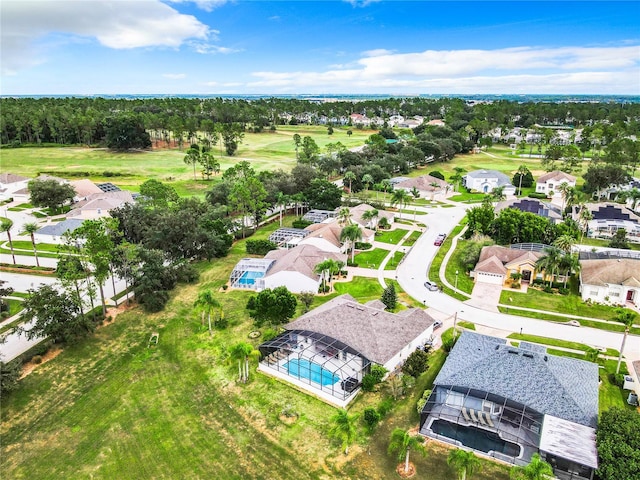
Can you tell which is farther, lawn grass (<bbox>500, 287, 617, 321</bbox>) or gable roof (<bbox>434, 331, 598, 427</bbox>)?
lawn grass (<bbox>500, 287, 617, 321</bbox>)

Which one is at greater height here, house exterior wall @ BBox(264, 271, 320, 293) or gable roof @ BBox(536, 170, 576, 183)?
gable roof @ BBox(536, 170, 576, 183)

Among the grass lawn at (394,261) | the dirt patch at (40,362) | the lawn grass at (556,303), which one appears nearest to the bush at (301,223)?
the grass lawn at (394,261)

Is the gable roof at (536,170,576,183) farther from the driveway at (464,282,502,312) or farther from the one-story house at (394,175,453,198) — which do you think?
the driveway at (464,282,502,312)

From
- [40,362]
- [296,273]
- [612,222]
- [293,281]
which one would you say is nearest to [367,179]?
[612,222]

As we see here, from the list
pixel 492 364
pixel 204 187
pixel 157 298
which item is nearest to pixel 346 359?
pixel 492 364

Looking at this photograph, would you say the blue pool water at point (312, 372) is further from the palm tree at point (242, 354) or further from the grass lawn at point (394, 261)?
the grass lawn at point (394, 261)

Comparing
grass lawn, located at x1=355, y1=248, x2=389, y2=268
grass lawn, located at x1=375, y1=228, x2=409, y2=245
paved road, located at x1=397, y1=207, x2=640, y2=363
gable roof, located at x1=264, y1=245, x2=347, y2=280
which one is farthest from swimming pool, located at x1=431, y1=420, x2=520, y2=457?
grass lawn, located at x1=375, y1=228, x2=409, y2=245
